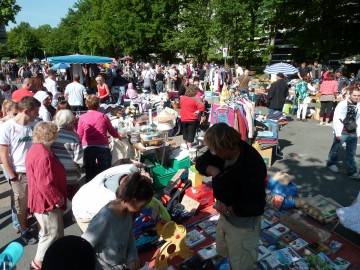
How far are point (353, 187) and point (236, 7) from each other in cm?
2032

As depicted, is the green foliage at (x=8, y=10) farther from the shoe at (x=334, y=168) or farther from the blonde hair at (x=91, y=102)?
the shoe at (x=334, y=168)

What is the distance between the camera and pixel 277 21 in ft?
80.3

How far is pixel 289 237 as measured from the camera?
3.85m

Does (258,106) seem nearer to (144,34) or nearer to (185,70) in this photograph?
(185,70)

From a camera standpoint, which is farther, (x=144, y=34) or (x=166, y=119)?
(x=144, y=34)

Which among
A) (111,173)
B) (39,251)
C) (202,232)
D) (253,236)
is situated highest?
(111,173)

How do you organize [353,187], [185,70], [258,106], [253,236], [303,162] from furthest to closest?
[185,70] → [258,106] → [303,162] → [353,187] → [253,236]

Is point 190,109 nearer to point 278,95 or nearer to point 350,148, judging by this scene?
point 278,95

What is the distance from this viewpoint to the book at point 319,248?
360 cm

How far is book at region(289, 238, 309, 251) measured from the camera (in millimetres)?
3641

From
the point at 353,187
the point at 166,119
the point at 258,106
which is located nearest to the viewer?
the point at 353,187

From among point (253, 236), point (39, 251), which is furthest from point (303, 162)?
point (39, 251)

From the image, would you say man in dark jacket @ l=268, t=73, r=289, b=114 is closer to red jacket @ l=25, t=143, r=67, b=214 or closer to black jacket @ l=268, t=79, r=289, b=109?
black jacket @ l=268, t=79, r=289, b=109

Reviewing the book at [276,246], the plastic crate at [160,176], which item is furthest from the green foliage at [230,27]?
the book at [276,246]
